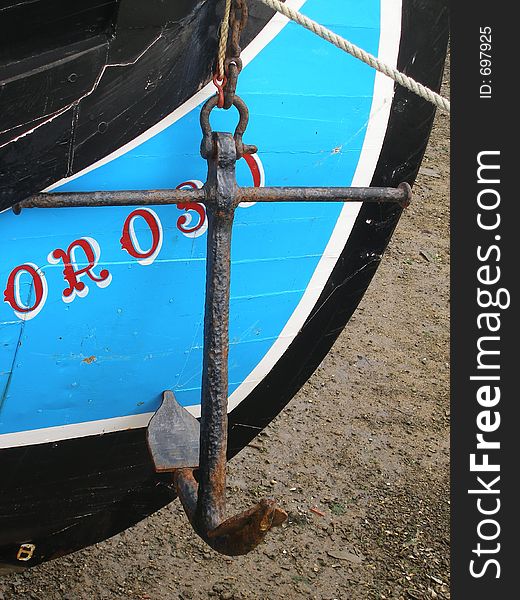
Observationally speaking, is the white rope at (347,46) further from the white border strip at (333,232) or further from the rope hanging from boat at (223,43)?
the white border strip at (333,232)

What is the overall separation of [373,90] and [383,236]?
284mm

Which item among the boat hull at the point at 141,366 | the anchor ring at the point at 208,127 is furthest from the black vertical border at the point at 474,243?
the anchor ring at the point at 208,127

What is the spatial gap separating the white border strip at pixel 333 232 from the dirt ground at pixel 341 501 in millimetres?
575

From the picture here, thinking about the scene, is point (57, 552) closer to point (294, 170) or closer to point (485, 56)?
point (294, 170)

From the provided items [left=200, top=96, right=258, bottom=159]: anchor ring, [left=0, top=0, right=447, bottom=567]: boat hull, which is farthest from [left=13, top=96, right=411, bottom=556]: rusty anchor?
[left=0, top=0, right=447, bottom=567]: boat hull

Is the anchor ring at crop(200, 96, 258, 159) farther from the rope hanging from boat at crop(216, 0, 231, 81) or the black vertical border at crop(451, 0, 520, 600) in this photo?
the black vertical border at crop(451, 0, 520, 600)

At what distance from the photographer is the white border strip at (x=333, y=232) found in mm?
1239

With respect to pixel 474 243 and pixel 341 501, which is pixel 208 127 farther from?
pixel 341 501

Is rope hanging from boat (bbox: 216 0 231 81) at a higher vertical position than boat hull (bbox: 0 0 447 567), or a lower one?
higher

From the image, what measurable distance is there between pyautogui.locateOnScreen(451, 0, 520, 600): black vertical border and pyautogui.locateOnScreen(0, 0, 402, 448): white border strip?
0.42ft

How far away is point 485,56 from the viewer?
1474mm

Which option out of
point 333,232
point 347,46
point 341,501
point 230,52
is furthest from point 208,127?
point 341,501

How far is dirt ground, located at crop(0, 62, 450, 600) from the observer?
1.91m

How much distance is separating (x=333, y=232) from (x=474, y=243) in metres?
0.25
